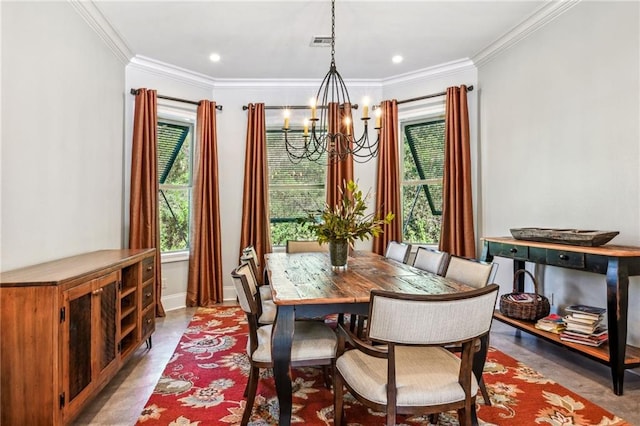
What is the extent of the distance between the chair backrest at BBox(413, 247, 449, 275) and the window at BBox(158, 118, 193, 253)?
3.10 m

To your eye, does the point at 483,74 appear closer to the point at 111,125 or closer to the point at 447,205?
the point at 447,205

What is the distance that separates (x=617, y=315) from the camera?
2.26m

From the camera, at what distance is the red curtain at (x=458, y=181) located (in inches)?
163

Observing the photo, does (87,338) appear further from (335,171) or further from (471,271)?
(335,171)

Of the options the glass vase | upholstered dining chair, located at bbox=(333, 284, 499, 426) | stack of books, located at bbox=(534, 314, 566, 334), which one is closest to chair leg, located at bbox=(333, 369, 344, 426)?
upholstered dining chair, located at bbox=(333, 284, 499, 426)

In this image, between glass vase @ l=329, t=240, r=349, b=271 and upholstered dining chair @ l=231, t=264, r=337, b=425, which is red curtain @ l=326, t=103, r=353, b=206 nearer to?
glass vase @ l=329, t=240, r=349, b=271

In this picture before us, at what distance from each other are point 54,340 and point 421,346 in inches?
66.8

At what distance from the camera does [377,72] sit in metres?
4.62

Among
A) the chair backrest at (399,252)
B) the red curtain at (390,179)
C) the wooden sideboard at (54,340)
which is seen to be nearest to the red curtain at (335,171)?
the red curtain at (390,179)

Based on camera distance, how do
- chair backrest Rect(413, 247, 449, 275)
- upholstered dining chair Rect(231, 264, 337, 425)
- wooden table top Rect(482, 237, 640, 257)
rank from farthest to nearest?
chair backrest Rect(413, 247, 449, 275) → wooden table top Rect(482, 237, 640, 257) → upholstered dining chair Rect(231, 264, 337, 425)

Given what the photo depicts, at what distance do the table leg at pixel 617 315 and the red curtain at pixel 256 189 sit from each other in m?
3.43

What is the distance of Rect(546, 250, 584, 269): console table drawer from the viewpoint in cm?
248

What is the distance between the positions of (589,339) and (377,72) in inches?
140

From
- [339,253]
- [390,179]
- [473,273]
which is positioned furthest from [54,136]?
[390,179]
